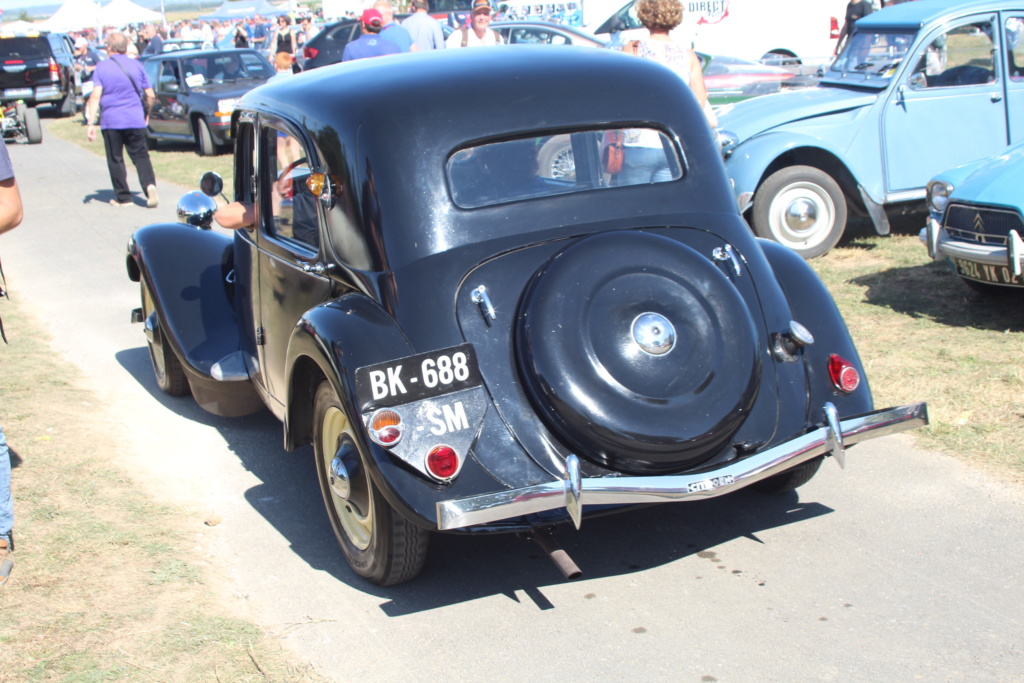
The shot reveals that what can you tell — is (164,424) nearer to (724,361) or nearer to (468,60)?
(468,60)

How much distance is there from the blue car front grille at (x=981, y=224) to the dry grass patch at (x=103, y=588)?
4538 mm

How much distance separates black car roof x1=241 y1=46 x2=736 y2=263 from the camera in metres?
3.51

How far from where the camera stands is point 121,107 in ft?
37.3

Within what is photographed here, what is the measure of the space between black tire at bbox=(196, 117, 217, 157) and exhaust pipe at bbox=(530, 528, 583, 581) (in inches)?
530

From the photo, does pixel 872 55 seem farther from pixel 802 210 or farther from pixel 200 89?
pixel 200 89

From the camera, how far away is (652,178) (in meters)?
3.87

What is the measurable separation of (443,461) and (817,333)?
5.04 feet

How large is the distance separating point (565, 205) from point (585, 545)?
50.0 inches

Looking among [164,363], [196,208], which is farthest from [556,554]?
[164,363]

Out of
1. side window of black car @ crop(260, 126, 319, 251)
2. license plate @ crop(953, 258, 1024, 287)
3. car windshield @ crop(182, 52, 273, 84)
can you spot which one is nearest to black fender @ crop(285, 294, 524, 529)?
side window of black car @ crop(260, 126, 319, 251)

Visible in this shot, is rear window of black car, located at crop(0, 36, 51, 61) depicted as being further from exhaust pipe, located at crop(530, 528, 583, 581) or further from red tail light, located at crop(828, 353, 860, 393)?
red tail light, located at crop(828, 353, 860, 393)

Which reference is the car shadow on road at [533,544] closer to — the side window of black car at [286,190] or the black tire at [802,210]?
the side window of black car at [286,190]

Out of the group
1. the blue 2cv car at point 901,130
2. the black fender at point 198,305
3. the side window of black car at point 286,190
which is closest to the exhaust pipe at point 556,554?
the side window of black car at point 286,190

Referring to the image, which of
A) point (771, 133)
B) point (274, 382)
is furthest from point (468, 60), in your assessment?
point (771, 133)
